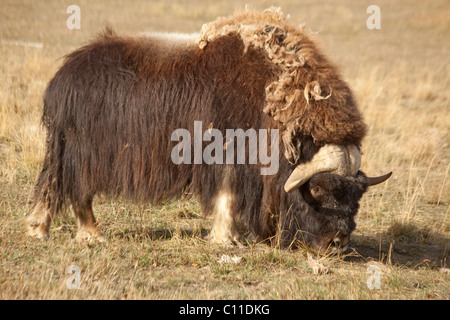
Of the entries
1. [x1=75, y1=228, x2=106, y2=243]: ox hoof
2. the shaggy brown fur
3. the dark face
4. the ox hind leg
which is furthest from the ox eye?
[x1=75, y1=228, x2=106, y2=243]: ox hoof

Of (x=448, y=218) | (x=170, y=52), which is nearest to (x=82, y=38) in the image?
(x=170, y=52)

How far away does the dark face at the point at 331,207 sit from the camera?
11.6 feet

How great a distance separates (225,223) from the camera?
152 inches

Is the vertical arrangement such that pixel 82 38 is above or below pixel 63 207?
above

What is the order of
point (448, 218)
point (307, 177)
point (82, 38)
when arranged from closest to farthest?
point (307, 177) < point (448, 218) < point (82, 38)

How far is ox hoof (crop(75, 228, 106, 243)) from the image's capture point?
385cm

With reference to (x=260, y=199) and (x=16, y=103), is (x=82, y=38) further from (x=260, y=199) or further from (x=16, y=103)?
(x=260, y=199)

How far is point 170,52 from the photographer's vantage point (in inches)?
151

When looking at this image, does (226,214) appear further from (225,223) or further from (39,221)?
(39,221)

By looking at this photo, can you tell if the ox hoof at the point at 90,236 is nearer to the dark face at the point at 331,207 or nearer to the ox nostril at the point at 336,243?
the dark face at the point at 331,207

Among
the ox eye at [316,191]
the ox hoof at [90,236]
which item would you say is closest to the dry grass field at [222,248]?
the ox hoof at [90,236]

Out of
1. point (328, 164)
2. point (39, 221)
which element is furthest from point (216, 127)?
point (39, 221)

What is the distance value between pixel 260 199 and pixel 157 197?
711 millimetres

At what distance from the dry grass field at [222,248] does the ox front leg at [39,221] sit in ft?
0.30
